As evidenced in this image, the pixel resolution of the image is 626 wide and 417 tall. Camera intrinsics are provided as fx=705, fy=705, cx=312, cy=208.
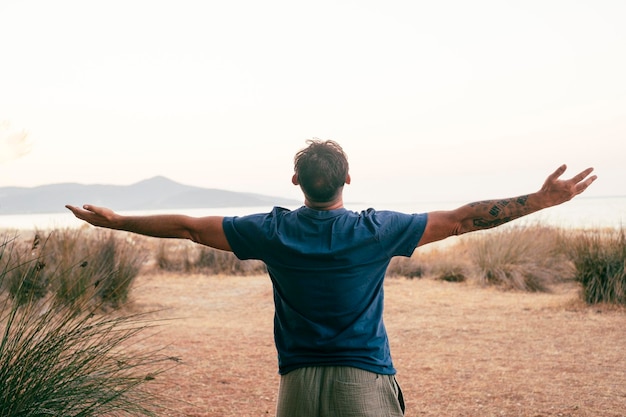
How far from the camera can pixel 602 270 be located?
10500 mm

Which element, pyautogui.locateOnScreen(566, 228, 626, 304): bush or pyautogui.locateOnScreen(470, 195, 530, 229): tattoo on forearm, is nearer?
pyautogui.locateOnScreen(470, 195, 530, 229): tattoo on forearm

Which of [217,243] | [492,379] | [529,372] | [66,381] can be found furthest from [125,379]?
[529,372]

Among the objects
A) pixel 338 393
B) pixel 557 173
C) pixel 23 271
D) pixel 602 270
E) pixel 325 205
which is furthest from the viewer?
pixel 602 270

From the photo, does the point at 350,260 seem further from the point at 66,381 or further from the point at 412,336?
the point at 412,336

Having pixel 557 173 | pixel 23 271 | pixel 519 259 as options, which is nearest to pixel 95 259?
pixel 23 271

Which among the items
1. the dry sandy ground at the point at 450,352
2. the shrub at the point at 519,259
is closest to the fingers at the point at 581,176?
the dry sandy ground at the point at 450,352

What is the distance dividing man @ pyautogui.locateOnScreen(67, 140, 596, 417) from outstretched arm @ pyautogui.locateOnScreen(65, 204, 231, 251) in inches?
3.5

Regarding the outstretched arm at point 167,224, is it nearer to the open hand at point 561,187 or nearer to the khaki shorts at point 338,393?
the khaki shorts at point 338,393

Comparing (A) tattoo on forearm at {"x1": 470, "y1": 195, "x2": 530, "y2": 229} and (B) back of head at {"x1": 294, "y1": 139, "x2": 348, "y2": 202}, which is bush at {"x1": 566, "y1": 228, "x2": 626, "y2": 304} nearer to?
(A) tattoo on forearm at {"x1": 470, "y1": 195, "x2": 530, "y2": 229}

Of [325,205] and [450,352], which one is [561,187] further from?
[450,352]

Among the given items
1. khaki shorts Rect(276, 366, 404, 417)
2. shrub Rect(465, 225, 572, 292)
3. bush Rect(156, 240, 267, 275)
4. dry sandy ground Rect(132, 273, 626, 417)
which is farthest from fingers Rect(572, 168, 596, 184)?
bush Rect(156, 240, 267, 275)

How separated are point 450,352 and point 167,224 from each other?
559 cm

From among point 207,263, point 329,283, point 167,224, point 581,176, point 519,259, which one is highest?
point 581,176

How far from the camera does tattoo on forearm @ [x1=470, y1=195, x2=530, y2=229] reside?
115 inches
